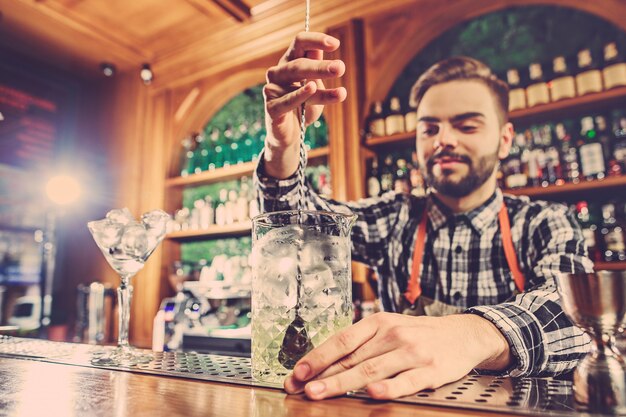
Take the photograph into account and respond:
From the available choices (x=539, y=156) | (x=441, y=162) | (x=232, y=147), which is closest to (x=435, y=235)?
(x=441, y=162)

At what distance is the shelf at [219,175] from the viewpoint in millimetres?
2886

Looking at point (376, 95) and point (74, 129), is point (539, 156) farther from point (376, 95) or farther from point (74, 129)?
point (74, 129)

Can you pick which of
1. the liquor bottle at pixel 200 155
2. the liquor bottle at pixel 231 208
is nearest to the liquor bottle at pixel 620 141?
the liquor bottle at pixel 231 208

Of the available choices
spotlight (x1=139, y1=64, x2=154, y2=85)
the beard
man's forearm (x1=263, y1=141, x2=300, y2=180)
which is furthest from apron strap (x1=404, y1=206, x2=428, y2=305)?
spotlight (x1=139, y1=64, x2=154, y2=85)

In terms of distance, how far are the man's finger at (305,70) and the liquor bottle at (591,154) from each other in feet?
6.00

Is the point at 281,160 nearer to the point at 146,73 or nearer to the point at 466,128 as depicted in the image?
the point at 466,128

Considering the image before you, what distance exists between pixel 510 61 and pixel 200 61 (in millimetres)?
2129

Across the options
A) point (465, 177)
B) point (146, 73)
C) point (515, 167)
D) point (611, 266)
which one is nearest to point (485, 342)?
point (465, 177)

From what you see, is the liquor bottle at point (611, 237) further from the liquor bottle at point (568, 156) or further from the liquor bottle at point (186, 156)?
the liquor bottle at point (186, 156)

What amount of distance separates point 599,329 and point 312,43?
61 centimetres

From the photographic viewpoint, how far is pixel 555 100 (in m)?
2.21

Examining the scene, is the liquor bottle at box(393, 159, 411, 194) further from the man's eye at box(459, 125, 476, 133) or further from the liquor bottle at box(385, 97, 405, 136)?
the man's eye at box(459, 125, 476, 133)

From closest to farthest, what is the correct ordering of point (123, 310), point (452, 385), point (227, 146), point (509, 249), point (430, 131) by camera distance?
point (452, 385) < point (123, 310) < point (509, 249) < point (430, 131) < point (227, 146)

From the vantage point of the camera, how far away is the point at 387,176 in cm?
268
